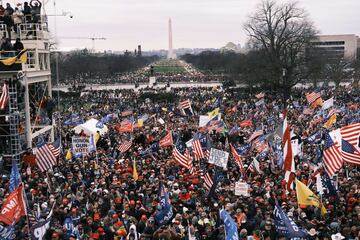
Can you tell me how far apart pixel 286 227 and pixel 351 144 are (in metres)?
5.70

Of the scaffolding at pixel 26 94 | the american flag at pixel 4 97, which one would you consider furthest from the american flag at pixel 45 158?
the american flag at pixel 4 97

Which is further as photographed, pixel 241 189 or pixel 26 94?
pixel 26 94

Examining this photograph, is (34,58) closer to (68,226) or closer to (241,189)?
(241,189)

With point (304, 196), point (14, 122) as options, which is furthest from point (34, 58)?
point (304, 196)

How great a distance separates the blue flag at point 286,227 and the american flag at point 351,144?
4.98 m

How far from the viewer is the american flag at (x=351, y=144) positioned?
15.3 metres

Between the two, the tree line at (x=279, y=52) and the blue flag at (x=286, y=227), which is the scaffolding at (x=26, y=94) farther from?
the tree line at (x=279, y=52)

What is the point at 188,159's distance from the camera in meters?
18.2

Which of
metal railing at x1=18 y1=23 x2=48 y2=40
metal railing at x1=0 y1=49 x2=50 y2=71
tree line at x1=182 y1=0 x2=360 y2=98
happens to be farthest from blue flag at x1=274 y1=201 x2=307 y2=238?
tree line at x1=182 y1=0 x2=360 y2=98

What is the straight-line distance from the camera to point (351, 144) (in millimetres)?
15617

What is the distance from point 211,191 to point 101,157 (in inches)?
330

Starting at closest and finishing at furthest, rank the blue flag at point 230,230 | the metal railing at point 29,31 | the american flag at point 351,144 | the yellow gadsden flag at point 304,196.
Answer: the blue flag at point 230,230
the yellow gadsden flag at point 304,196
the american flag at point 351,144
the metal railing at point 29,31

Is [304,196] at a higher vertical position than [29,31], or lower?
lower

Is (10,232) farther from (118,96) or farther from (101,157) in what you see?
(118,96)
